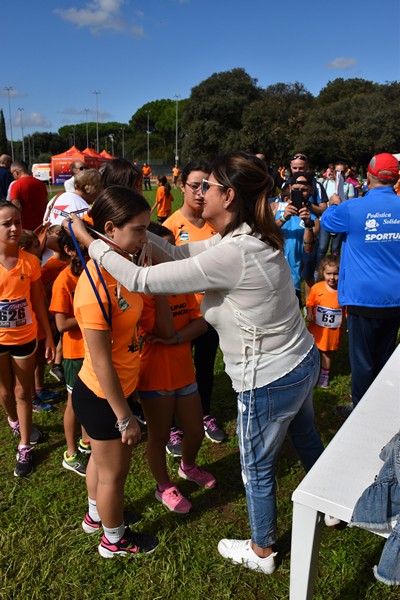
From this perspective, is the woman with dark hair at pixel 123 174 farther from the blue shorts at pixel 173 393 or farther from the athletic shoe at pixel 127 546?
the athletic shoe at pixel 127 546

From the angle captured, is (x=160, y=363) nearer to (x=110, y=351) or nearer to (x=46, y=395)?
(x=110, y=351)

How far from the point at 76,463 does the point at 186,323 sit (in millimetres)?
1380

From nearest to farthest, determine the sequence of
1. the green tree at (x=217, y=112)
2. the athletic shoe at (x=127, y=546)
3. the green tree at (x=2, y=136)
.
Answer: the athletic shoe at (x=127, y=546) < the green tree at (x=217, y=112) < the green tree at (x=2, y=136)

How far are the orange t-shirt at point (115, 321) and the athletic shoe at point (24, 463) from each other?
146 centimetres

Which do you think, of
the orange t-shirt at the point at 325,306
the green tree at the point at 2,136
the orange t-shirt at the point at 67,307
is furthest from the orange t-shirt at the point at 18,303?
the green tree at the point at 2,136

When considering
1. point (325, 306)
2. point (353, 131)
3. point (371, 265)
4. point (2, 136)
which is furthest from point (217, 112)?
point (371, 265)

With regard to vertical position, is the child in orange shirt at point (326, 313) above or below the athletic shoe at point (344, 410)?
above

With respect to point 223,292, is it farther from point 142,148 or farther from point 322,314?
point 142,148

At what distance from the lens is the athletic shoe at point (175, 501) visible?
9.26 ft

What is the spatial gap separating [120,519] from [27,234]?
256 centimetres

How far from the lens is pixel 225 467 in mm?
3332

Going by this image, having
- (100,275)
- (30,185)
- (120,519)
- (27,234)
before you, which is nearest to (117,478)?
(120,519)

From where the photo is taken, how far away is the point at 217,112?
5669 cm

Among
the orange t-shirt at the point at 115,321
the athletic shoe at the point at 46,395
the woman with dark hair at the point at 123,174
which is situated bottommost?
the athletic shoe at the point at 46,395
